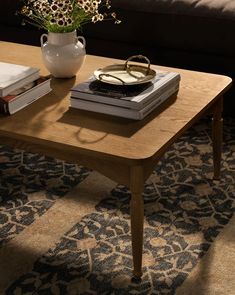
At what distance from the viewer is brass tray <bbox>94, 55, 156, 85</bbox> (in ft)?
5.84

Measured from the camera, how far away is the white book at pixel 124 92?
66.6 inches

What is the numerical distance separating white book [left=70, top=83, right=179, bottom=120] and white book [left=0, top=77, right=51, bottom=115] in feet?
0.43

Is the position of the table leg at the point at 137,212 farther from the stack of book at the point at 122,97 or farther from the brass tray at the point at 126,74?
the brass tray at the point at 126,74

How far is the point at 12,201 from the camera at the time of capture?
2062 mm

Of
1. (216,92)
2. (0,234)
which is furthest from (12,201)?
Answer: (216,92)

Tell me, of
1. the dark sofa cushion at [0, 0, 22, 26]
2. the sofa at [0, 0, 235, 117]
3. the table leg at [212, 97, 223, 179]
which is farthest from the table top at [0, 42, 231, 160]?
the dark sofa cushion at [0, 0, 22, 26]

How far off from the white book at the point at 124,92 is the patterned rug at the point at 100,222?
0.43m

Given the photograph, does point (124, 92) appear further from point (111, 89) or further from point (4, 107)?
point (4, 107)

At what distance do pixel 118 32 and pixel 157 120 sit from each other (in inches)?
43.9

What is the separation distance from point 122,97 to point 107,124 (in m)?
0.09

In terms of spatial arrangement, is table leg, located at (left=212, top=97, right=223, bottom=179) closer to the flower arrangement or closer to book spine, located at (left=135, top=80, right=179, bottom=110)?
book spine, located at (left=135, top=80, right=179, bottom=110)

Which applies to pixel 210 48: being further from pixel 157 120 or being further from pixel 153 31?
pixel 157 120

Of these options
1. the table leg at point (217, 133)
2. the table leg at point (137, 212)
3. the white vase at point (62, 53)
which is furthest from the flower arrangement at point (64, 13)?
the table leg at point (137, 212)

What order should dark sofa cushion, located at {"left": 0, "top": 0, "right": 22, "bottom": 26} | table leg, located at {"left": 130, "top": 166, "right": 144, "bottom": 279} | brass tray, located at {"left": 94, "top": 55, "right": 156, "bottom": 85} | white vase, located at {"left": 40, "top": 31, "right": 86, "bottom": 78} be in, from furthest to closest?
dark sofa cushion, located at {"left": 0, "top": 0, "right": 22, "bottom": 26} → white vase, located at {"left": 40, "top": 31, "right": 86, "bottom": 78} → brass tray, located at {"left": 94, "top": 55, "right": 156, "bottom": 85} → table leg, located at {"left": 130, "top": 166, "right": 144, "bottom": 279}
